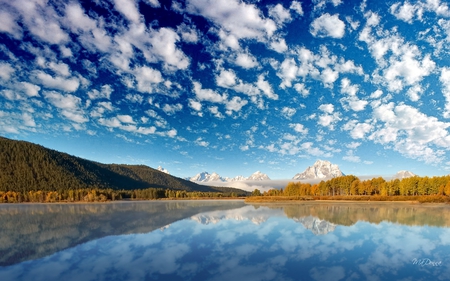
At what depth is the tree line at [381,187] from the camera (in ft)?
372

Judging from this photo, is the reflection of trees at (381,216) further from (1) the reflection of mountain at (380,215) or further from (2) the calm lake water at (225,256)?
(2) the calm lake water at (225,256)

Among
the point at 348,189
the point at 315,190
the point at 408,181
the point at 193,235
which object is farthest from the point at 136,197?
the point at 193,235

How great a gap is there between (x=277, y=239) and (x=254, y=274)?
1061 centimetres

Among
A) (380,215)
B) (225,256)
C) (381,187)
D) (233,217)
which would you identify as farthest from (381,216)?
(381,187)

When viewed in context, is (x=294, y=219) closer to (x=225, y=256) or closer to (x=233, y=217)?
(x=233, y=217)

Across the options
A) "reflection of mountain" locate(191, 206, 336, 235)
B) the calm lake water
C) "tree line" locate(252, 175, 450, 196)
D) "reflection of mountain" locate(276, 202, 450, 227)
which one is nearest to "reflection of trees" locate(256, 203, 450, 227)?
"reflection of mountain" locate(276, 202, 450, 227)

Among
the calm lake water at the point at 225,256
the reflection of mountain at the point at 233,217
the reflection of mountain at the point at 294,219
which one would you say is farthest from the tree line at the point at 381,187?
the calm lake water at the point at 225,256

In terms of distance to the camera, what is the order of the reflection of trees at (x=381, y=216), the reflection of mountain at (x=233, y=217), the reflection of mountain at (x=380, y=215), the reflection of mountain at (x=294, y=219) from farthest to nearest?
the reflection of mountain at (x=233, y=217)
the reflection of mountain at (x=380, y=215)
the reflection of trees at (x=381, y=216)
the reflection of mountain at (x=294, y=219)

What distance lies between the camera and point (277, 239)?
2416 cm

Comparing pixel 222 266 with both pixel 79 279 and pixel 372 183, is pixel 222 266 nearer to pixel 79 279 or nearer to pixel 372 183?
pixel 79 279

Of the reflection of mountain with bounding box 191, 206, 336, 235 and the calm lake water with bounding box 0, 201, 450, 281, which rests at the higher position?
the calm lake water with bounding box 0, 201, 450, 281

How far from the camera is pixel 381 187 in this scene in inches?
4956

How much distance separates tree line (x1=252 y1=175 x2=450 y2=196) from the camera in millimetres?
113438

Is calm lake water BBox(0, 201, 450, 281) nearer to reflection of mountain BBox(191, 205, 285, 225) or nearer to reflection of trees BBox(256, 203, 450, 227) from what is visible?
reflection of trees BBox(256, 203, 450, 227)
